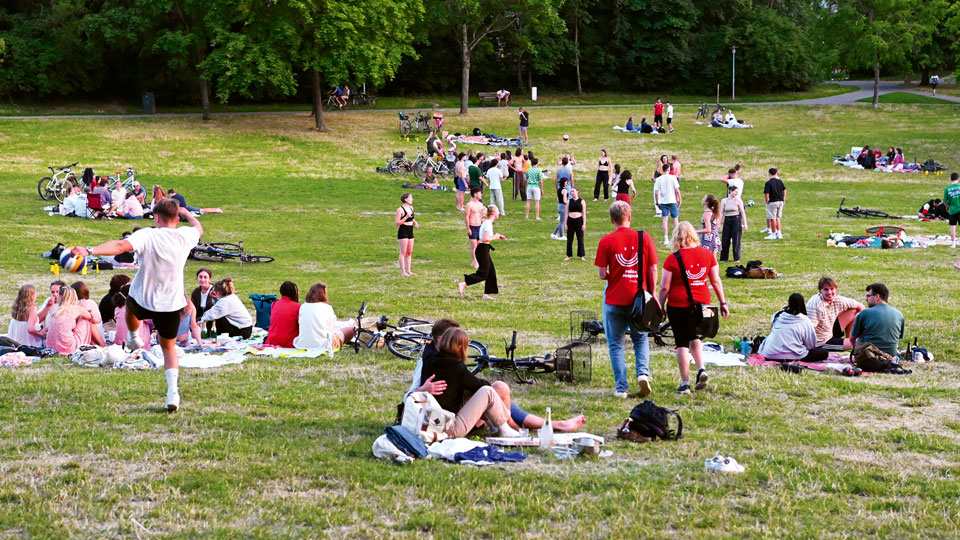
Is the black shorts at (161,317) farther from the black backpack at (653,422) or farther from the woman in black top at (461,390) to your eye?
the black backpack at (653,422)

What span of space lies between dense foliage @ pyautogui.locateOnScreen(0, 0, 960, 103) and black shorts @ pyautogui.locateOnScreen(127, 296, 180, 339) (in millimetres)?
38098

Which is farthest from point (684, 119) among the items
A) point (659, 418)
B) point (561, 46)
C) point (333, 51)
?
point (659, 418)

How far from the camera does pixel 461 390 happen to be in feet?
26.1

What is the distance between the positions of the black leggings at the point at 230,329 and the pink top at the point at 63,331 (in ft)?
6.34

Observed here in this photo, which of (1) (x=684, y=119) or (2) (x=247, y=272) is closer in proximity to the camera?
(2) (x=247, y=272)

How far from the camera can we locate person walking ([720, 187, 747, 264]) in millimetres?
19547

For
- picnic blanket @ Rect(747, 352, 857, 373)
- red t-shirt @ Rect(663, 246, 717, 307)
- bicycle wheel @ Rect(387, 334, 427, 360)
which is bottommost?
picnic blanket @ Rect(747, 352, 857, 373)

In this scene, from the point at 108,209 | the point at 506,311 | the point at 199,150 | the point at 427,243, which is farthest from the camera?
the point at 199,150

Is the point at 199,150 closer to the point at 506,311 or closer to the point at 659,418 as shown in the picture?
the point at 506,311

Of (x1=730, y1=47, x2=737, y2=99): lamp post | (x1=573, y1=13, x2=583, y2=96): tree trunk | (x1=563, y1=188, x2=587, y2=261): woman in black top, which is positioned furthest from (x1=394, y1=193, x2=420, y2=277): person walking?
(x1=730, y1=47, x2=737, y2=99): lamp post

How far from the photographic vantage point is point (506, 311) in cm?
1522

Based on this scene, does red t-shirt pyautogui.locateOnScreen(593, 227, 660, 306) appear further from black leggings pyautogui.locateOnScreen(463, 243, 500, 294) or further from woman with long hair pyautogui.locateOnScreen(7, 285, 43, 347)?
woman with long hair pyautogui.locateOnScreen(7, 285, 43, 347)

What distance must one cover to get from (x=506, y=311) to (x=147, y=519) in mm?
9606

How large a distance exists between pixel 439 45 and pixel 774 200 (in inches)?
1890
